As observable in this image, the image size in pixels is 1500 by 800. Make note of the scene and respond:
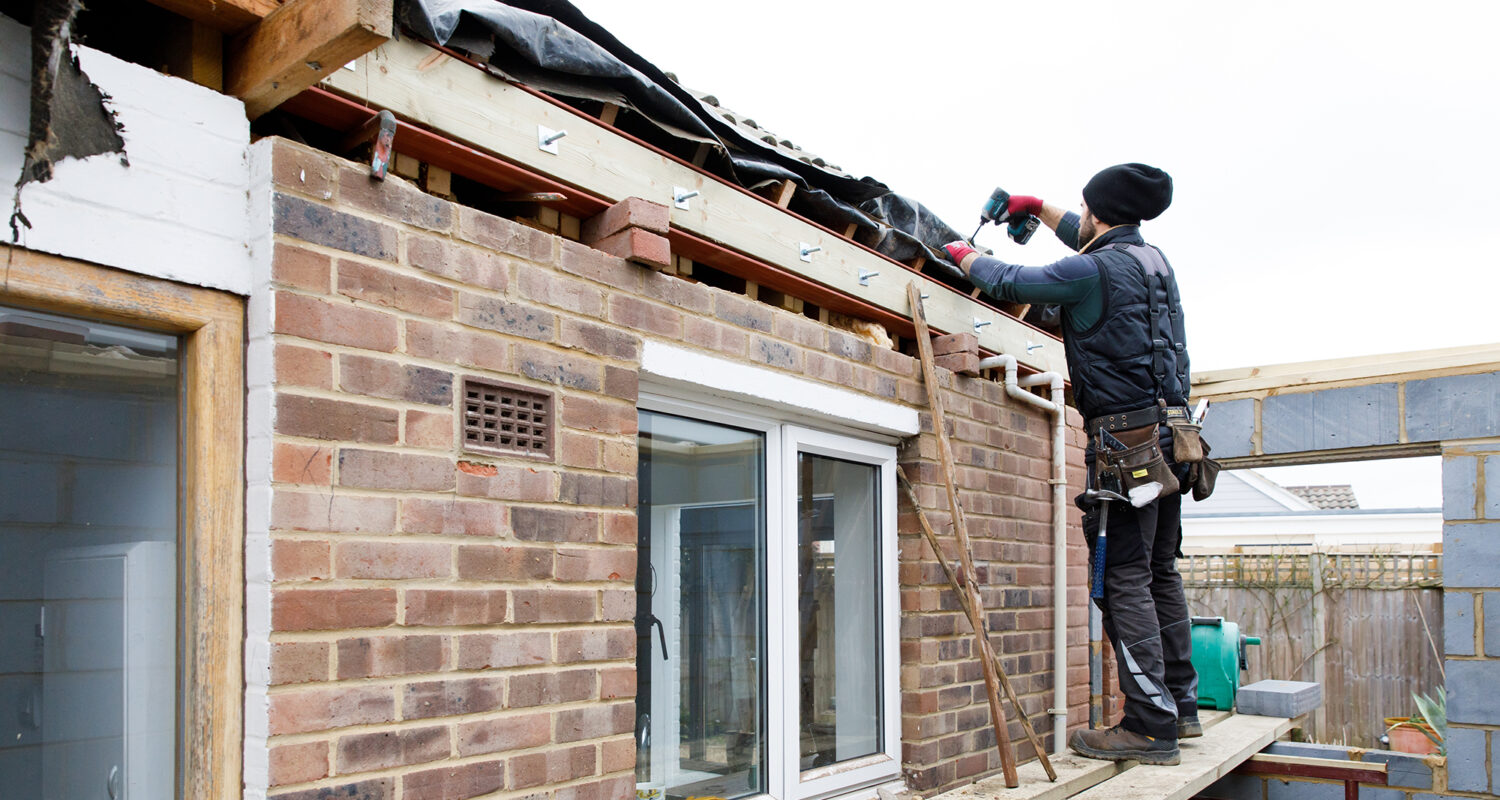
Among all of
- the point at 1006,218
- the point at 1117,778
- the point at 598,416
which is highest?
the point at 1006,218

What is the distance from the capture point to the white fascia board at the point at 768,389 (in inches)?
120

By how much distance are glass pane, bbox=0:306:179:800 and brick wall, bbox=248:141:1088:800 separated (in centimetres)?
21

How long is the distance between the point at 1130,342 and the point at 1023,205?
822 mm

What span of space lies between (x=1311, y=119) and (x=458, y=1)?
39.8 ft

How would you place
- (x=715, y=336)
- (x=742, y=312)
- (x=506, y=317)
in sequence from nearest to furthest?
1. (x=506, y=317)
2. (x=715, y=336)
3. (x=742, y=312)

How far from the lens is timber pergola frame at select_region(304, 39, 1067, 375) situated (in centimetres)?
241

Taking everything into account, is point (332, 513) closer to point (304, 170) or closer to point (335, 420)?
point (335, 420)

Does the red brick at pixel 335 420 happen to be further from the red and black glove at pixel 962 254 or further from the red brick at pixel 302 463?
the red and black glove at pixel 962 254


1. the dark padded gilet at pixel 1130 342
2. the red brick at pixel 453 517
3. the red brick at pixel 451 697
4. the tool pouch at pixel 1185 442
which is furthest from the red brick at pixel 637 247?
the tool pouch at pixel 1185 442

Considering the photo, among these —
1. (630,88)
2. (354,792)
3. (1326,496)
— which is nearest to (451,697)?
(354,792)

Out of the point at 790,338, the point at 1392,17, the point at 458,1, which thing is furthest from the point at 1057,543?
the point at 1392,17

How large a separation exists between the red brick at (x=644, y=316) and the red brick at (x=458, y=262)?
38 centimetres

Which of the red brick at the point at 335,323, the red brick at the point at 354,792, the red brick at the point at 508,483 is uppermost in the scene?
the red brick at the point at 335,323

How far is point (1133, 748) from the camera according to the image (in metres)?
4.25
